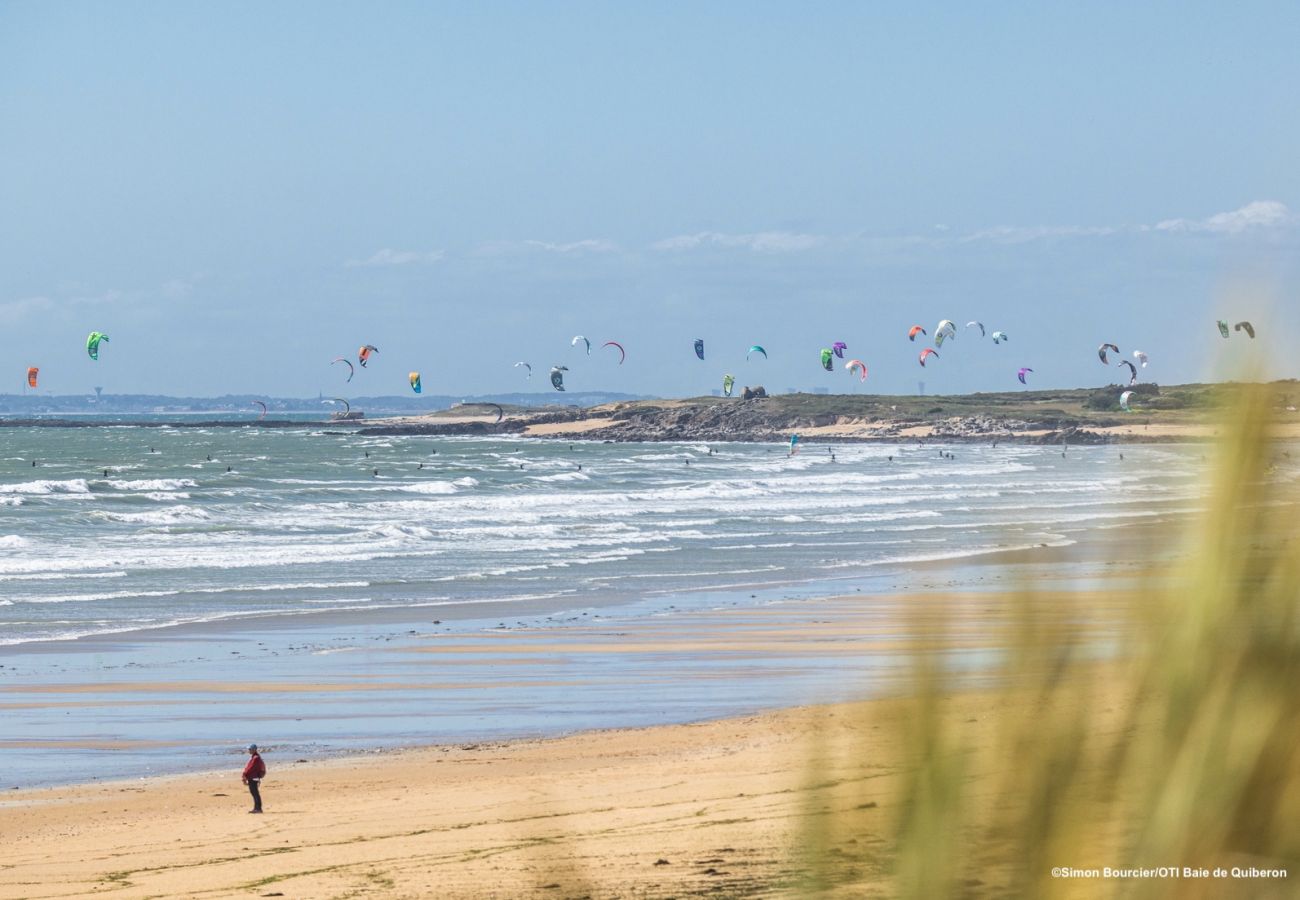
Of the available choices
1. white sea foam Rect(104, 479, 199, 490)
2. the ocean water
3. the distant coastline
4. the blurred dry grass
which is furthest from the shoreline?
the distant coastline

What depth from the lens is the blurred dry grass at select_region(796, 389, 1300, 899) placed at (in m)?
1.34

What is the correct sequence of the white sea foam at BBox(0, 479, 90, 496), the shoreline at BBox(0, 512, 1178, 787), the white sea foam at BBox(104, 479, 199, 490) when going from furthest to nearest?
the white sea foam at BBox(104, 479, 199, 490), the white sea foam at BBox(0, 479, 90, 496), the shoreline at BBox(0, 512, 1178, 787)

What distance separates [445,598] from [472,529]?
43.9 ft

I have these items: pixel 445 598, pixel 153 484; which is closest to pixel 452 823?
pixel 445 598

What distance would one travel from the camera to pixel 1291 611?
1.40 meters

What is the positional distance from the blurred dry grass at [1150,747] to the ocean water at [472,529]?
0.31ft

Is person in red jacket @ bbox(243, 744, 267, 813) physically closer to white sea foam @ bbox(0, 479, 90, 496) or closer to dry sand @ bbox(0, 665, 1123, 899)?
dry sand @ bbox(0, 665, 1123, 899)

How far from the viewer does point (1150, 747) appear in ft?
4.58

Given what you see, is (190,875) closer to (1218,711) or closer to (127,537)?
(1218,711)

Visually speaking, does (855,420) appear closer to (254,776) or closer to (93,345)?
(93,345)

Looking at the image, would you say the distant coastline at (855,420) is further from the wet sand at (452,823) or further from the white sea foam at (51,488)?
the wet sand at (452,823)

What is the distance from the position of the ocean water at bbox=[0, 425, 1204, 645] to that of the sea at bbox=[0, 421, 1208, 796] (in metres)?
0.13

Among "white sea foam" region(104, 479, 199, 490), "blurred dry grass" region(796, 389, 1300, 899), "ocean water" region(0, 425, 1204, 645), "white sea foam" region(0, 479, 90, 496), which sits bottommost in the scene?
"ocean water" region(0, 425, 1204, 645)

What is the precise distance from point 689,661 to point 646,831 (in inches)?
350
